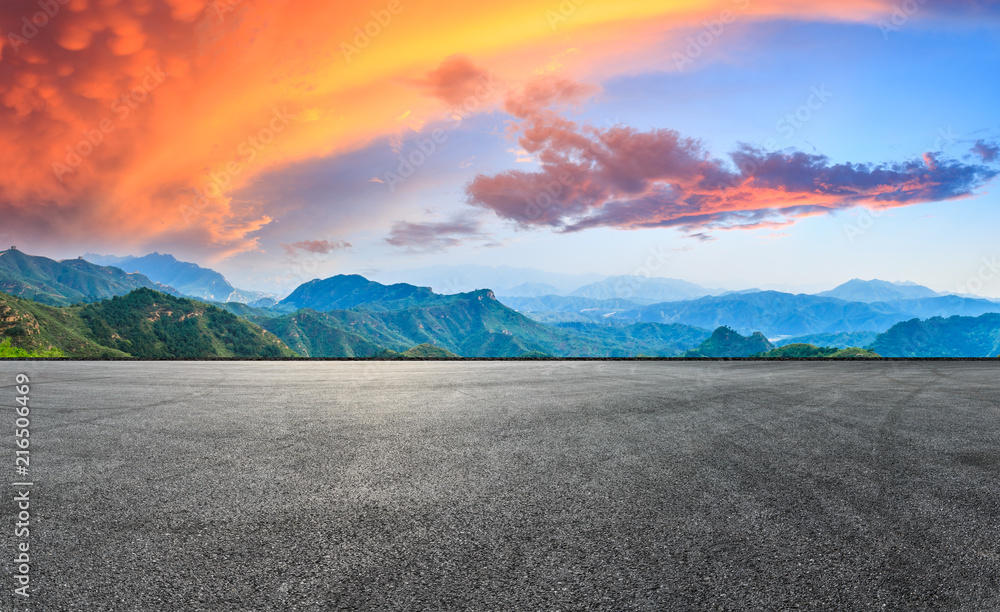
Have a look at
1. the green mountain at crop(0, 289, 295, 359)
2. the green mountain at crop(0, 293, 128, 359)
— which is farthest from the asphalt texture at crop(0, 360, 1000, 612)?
the green mountain at crop(0, 289, 295, 359)

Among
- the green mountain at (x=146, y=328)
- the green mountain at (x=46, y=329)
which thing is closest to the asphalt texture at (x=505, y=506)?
the green mountain at (x=46, y=329)

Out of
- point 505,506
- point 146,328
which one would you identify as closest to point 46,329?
point 146,328

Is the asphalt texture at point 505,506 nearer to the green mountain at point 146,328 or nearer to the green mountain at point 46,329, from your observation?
the green mountain at point 46,329

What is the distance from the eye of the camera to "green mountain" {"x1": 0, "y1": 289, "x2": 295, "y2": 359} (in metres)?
103

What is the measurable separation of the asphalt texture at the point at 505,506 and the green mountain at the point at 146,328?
11118cm

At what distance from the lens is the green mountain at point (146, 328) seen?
10300cm

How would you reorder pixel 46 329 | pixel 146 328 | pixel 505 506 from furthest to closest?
pixel 146 328 → pixel 46 329 → pixel 505 506

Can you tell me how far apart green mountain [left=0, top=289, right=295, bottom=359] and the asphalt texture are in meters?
111

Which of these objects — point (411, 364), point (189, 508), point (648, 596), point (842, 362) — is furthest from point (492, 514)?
point (842, 362)

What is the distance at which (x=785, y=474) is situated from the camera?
602cm

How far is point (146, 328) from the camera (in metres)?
135

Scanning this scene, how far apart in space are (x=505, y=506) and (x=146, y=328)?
167884mm

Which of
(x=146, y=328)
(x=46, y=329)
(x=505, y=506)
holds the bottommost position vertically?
(x=505, y=506)

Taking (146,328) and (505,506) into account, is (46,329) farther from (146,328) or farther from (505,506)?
(505,506)
